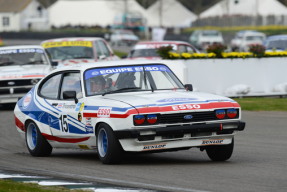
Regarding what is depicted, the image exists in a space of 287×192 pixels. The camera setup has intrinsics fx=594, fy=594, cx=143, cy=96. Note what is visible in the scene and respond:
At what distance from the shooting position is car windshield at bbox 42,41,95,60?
19.0 metres

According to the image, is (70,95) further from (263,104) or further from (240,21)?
(240,21)

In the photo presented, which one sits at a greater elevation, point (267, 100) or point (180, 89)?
point (180, 89)

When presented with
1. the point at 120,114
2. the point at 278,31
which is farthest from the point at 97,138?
the point at 278,31

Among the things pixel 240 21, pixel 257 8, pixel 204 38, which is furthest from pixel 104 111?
pixel 240 21

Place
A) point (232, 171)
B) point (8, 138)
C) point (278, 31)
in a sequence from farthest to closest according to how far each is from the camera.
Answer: point (278, 31), point (8, 138), point (232, 171)

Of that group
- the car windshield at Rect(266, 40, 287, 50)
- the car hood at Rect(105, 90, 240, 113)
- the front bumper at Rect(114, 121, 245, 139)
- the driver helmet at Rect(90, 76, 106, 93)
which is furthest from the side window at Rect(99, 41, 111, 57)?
the front bumper at Rect(114, 121, 245, 139)

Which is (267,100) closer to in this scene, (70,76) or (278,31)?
(70,76)

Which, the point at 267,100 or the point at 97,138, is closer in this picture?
the point at 97,138

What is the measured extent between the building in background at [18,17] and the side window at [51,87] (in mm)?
84088

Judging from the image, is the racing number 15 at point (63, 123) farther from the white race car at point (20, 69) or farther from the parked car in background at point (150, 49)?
the parked car in background at point (150, 49)

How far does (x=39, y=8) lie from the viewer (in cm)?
9788

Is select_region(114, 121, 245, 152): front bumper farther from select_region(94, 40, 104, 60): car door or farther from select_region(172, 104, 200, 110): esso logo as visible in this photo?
select_region(94, 40, 104, 60): car door

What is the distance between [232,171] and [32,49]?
11.5 meters

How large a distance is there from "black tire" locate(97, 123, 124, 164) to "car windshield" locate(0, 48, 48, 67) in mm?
9903
